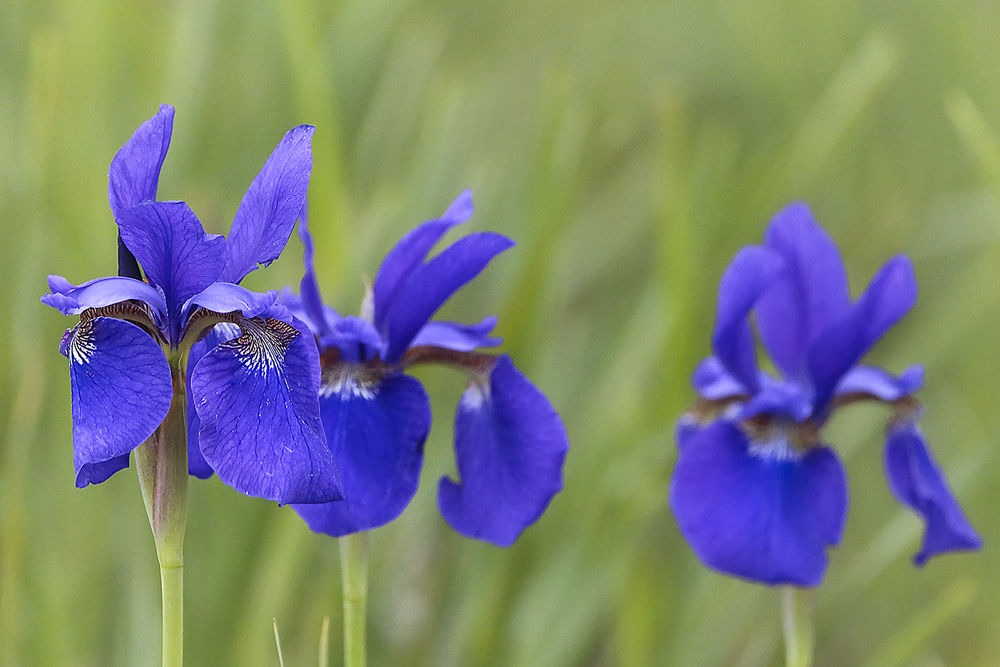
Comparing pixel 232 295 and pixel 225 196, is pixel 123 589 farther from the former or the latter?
pixel 232 295

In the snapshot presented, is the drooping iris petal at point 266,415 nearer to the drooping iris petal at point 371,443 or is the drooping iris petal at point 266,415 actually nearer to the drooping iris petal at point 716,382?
the drooping iris petal at point 371,443

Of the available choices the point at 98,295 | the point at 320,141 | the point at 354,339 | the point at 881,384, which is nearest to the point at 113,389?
the point at 98,295

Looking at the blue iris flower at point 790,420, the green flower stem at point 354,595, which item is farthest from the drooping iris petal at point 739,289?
the green flower stem at point 354,595

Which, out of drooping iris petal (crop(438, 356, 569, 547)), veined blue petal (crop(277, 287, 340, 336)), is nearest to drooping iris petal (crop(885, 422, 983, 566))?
drooping iris petal (crop(438, 356, 569, 547))

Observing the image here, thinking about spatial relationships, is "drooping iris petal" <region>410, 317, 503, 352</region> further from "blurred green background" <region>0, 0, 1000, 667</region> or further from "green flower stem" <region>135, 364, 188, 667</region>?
"blurred green background" <region>0, 0, 1000, 667</region>

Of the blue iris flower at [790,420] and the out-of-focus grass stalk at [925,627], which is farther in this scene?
the out-of-focus grass stalk at [925,627]

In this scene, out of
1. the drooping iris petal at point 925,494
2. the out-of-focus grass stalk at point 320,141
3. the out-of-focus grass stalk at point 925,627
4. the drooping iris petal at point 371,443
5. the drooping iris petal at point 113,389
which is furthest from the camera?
the out-of-focus grass stalk at point 320,141

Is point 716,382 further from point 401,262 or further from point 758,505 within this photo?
point 401,262
